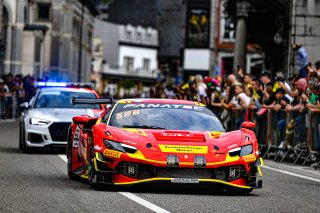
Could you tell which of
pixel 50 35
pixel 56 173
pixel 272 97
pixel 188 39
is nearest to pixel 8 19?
pixel 50 35

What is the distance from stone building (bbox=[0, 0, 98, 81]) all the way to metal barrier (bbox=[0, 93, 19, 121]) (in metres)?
25.2

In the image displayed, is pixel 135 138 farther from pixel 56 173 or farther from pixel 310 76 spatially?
pixel 310 76

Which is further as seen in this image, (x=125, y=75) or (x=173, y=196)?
(x=125, y=75)

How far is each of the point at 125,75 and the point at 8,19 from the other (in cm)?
7624

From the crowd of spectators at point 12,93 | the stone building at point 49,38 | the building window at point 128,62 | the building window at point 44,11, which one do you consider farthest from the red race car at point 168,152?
the building window at point 128,62

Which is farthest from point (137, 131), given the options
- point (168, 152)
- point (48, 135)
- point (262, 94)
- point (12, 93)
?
point (12, 93)

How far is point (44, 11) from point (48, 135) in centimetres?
8307

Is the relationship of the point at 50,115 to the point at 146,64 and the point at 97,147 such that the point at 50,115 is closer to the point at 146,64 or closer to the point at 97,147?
the point at 97,147

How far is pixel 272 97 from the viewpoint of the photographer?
26656 mm

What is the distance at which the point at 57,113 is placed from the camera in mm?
24297

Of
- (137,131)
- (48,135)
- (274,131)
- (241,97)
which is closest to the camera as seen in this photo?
(137,131)

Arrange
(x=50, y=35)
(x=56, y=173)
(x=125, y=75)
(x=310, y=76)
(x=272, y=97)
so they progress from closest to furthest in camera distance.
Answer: (x=56, y=173) < (x=310, y=76) < (x=272, y=97) < (x=50, y=35) < (x=125, y=75)

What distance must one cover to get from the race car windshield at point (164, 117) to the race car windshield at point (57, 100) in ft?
28.7

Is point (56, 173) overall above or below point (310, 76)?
below
